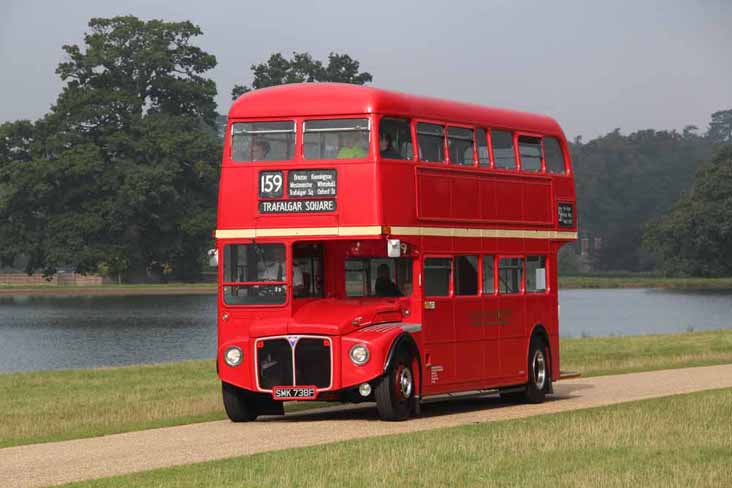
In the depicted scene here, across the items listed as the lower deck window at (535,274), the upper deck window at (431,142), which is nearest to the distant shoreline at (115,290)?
the lower deck window at (535,274)

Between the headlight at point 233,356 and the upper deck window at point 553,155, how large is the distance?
23.7ft

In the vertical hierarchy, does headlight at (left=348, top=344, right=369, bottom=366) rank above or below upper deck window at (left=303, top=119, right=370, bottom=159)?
below

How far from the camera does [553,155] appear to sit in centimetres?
2684

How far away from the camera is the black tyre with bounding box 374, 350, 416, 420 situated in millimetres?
21359

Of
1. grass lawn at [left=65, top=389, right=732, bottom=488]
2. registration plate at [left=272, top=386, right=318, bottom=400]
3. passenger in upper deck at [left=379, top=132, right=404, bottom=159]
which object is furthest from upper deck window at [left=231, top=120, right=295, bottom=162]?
grass lawn at [left=65, top=389, right=732, bottom=488]

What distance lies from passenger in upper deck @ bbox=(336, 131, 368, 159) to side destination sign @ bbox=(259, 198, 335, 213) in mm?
644

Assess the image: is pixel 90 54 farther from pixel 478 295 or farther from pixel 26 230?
pixel 478 295

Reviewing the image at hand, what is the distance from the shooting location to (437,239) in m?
23.4

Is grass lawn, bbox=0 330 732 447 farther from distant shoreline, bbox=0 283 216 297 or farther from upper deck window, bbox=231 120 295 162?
distant shoreline, bbox=0 283 216 297

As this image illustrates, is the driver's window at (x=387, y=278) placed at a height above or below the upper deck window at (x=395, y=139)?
below

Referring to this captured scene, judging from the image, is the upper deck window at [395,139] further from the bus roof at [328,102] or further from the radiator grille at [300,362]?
the radiator grille at [300,362]

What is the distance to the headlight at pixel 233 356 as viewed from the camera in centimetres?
2180

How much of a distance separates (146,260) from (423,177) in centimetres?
9031

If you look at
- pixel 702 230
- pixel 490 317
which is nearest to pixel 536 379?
pixel 490 317
